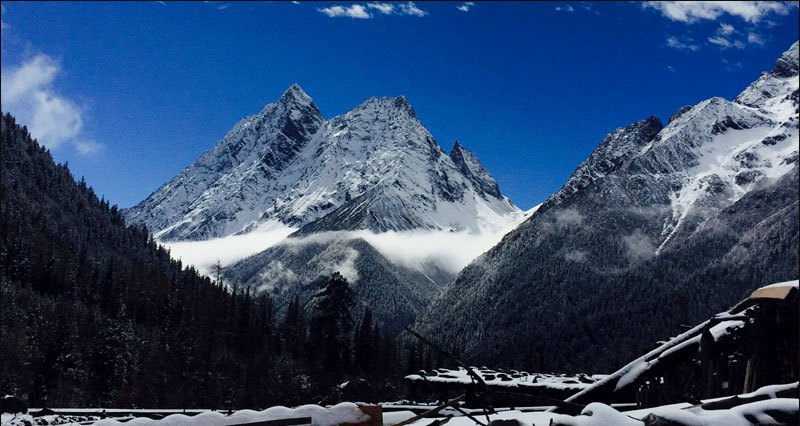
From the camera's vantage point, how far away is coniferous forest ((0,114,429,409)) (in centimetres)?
6072

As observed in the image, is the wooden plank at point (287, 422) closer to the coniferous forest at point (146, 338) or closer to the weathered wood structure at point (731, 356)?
the weathered wood structure at point (731, 356)

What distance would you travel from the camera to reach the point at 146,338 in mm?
85188

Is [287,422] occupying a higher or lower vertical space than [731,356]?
lower

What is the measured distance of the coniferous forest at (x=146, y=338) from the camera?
60.7 metres

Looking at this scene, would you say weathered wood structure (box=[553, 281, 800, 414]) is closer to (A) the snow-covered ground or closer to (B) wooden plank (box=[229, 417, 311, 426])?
(A) the snow-covered ground

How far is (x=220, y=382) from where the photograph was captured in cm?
7069

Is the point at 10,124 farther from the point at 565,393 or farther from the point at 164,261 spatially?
the point at 565,393

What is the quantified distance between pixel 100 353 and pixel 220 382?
14553 millimetres

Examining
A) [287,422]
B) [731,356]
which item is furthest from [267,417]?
[731,356]

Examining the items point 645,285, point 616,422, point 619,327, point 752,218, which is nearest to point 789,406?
point 616,422

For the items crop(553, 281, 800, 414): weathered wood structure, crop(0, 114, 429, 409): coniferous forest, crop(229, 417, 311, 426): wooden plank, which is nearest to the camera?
crop(229, 417, 311, 426): wooden plank

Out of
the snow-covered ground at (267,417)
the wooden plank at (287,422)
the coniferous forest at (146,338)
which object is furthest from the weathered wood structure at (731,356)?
the coniferous forest at (146,338)

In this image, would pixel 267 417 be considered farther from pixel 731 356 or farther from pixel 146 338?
pixel 146 338

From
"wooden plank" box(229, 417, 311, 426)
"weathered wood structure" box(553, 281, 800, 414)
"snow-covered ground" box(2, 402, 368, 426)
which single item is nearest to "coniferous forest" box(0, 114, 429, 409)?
"weathered wood structure" box(553, 281, 800, 414)
